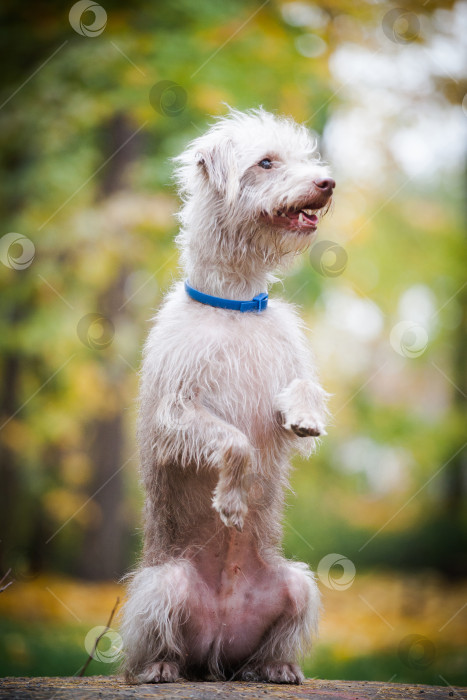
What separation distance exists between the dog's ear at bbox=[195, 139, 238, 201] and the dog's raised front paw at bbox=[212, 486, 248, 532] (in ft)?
5.05

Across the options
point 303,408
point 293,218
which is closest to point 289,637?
point 303,408

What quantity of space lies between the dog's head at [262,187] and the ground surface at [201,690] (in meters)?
2.21

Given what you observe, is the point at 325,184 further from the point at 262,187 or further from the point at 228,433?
the point at 228,433

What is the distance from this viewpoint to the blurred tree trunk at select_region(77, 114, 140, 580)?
1191cm

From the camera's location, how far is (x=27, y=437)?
12125 mm

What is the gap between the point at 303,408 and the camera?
4.08 metres

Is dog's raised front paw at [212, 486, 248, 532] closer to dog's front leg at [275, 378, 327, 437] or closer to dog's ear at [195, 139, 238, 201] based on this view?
dog's front leg at [275, 378, 327, 437]

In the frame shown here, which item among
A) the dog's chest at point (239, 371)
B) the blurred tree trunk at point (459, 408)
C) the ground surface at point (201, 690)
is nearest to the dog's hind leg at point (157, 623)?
the ground surface at point (201, 690)

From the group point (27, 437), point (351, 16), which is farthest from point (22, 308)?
point (351, 16)

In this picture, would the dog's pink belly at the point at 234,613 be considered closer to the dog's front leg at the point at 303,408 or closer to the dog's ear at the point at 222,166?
the dog's front leg at the point at 303,408

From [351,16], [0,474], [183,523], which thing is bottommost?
[0,474]

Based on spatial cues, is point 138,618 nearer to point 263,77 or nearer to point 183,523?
point 183,523

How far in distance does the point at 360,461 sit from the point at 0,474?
6878 mm

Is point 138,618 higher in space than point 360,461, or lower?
lower
